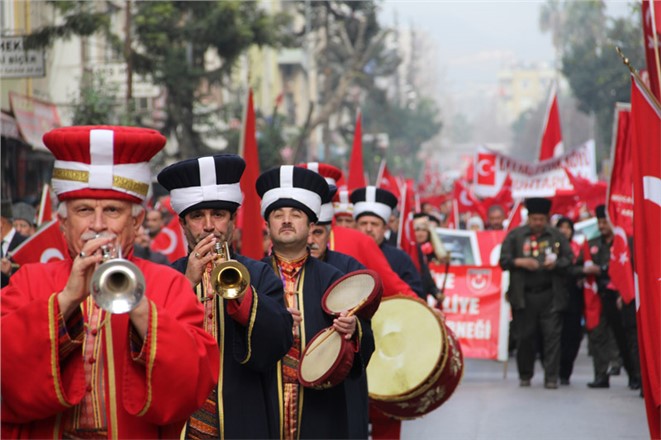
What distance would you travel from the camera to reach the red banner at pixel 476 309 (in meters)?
16.6

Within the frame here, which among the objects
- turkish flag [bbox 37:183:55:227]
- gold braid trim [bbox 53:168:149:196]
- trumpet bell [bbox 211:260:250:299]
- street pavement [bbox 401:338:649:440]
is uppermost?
gold braid trim [bbox 53:168:149:196]

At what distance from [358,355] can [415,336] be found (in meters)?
2.57

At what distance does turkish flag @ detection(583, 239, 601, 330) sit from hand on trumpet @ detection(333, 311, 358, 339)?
367 inches

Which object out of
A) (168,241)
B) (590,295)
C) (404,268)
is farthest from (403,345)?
(590,295)

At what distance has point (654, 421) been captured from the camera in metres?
6.40

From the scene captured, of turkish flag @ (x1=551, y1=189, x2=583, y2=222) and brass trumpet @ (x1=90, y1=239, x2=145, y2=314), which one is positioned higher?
brass trumpet @ (x1=90, y1=239, x2=145, y2=314)

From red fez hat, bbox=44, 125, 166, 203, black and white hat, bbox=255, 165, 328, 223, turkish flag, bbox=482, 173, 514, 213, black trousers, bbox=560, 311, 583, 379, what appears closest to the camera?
red fez hat, bbox=44, 125, 166, 203

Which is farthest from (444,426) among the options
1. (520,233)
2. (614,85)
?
(614,85)

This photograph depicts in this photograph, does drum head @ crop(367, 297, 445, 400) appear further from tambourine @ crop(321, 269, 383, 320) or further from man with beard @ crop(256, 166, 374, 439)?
tambourine @ crop(321, 269, 383, 320)

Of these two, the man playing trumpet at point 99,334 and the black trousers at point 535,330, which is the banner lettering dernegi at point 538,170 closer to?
the black trousers at point 535,330

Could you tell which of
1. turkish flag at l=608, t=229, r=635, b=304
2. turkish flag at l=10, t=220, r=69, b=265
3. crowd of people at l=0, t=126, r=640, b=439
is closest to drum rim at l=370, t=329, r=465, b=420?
crowd of people at l=0, t=126, r=640, b=439

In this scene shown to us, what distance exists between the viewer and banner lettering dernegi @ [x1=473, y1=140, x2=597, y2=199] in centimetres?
2245

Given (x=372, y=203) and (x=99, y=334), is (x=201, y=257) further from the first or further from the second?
(x=372, y=203)

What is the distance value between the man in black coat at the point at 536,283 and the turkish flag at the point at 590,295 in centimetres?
51
